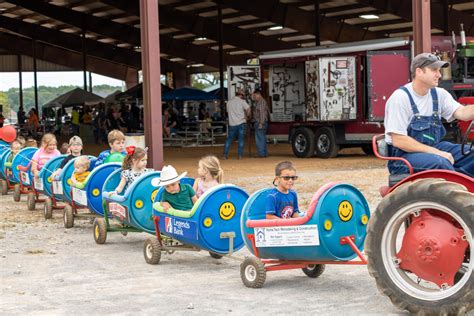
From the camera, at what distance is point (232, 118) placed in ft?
72.5

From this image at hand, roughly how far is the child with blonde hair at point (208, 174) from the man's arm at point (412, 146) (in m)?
2.55

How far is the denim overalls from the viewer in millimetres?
5863

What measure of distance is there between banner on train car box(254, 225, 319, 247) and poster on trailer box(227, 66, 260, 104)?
17.9 meters

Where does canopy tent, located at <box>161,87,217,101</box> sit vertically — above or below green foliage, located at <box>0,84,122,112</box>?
below

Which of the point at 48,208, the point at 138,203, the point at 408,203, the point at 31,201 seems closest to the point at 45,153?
A: the point at 31,201

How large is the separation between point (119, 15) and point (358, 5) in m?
12.7

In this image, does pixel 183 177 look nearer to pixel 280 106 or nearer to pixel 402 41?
pixel 402 41

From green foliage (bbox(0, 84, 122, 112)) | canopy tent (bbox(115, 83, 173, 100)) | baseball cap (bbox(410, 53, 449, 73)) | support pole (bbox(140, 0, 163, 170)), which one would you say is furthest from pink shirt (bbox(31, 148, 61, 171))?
green foliage (bbox(0, 84, 122, 112))

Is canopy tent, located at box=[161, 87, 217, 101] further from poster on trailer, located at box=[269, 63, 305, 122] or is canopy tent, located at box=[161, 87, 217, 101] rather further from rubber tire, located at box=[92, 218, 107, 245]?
rubber tire, located at box=[92, 218, 107, 245]

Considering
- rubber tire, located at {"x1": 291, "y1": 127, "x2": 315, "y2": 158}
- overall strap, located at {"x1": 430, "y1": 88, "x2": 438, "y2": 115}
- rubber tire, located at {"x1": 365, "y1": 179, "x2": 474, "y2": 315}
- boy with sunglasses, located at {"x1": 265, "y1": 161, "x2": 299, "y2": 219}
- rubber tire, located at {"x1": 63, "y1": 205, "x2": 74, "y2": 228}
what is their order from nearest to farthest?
rubber tire, located at {"x1": 365, "y1": 179, "x2": 474, "y2": 315} → overall strap, located at {"x1": 430, "y1": 88, "x2": 438, "y2": 115} → boy with sunglasses, located at {"x1": 265, "y1": 161, "x2": 299, "y2": 219} → rubber tire, located at {"x1": 63, "y1": 205, "x2": 74, "y2": 228} → rubber tire, located at {"x1": 291, "y1": 127, "x2": 315, "y2": 158}

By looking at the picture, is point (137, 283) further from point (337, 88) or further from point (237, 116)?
point (237, 116)

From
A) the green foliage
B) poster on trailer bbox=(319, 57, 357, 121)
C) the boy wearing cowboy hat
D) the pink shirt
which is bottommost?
the boy wearing cowboy hat

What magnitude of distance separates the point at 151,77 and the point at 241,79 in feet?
38.3

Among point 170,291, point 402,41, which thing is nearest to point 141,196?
point 170,291
